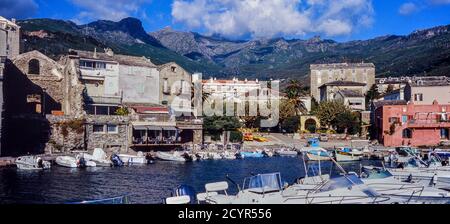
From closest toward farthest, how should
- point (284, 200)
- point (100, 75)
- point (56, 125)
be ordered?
point (284, 200) < point (56, 125) < point (100, 75)

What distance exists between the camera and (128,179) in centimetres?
3216

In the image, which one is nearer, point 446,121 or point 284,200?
point 284,200

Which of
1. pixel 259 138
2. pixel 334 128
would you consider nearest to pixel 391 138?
pixel 334 128

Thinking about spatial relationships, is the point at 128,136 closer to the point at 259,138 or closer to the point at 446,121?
the point at 259,138

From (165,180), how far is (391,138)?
35.5 meters

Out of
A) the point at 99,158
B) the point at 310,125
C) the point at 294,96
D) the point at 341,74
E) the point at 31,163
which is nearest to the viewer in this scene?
the point at 31,163

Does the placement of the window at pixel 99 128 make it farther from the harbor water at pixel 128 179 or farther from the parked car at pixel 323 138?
the parked car at pixel 323 138

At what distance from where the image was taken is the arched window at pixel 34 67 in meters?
58.2

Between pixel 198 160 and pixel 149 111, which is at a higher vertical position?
pixel 149 111

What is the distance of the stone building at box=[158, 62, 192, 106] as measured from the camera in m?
66.1

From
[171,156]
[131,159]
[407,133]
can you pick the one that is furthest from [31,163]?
[407,133]

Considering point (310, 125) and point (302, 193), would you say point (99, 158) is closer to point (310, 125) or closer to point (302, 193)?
point (302, 193)

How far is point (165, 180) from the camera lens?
3203 centimetres

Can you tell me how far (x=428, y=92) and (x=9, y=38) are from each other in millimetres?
61077
